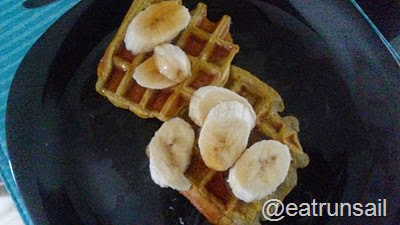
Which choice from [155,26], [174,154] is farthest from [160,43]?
[174,154]

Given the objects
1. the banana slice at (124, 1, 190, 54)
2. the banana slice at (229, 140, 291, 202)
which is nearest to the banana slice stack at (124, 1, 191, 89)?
the banana slice at (124, 1, 190, 54)

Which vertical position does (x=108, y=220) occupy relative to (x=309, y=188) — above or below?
below

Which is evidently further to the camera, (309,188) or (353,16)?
(353,16)

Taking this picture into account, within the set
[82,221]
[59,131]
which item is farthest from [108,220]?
[59,131]

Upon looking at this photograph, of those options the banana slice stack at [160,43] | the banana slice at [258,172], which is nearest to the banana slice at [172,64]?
the banana slice stack at [160,43]

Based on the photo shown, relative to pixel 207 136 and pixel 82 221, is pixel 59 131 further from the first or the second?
pixel 207 136

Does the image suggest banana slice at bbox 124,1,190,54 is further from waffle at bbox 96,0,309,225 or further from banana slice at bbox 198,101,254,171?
banana slice at bbox 198,101,254,171

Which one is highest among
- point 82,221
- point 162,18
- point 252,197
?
point 162,18
